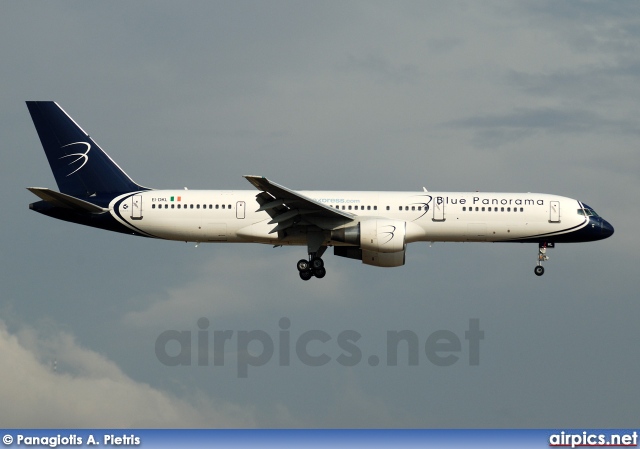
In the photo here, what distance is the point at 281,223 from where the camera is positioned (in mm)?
51969

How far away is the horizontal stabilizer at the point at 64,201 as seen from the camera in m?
51.3

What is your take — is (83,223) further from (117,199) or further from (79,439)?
(79,439)

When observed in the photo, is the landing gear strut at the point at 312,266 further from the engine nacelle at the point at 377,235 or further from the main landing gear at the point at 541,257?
the main landing gear at the point at 541,257

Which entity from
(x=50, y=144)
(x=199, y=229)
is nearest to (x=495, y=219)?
(x=199, y=229)

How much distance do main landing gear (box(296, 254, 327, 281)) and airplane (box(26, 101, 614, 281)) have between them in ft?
0.15

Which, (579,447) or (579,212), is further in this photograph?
(579,212)

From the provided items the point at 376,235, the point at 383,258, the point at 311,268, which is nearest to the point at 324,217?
the point at 376,235

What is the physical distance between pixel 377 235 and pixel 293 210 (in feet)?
12.4

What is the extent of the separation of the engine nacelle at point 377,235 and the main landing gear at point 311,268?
2.21 metres

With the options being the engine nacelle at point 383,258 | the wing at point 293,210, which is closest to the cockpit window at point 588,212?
the engine nacelle at point 383,258

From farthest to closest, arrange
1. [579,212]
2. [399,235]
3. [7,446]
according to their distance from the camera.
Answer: [579,212], [399,235], [7,446]

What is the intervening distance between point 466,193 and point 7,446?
24.8 m

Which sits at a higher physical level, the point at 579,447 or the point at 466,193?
the point at 466,193

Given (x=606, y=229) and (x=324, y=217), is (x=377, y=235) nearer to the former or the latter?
(x=324, y=217)
